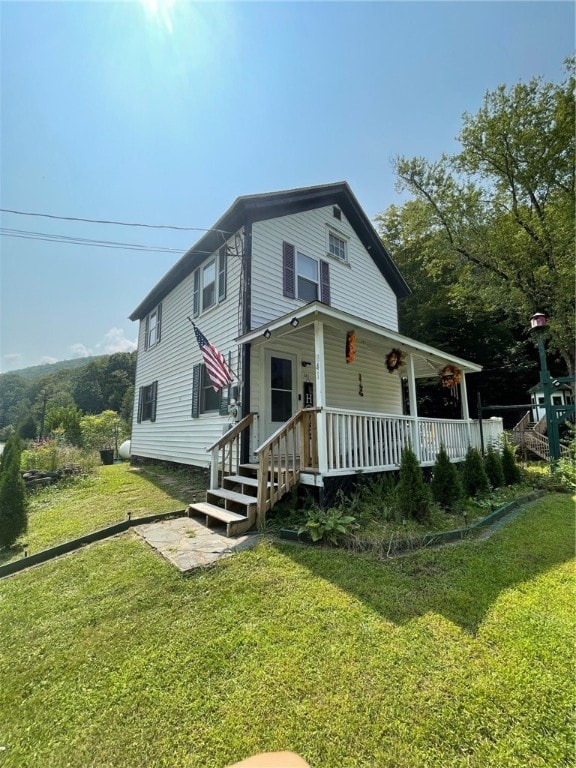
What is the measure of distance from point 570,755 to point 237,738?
66.8 inches

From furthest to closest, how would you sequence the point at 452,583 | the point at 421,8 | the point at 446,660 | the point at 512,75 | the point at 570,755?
1. the point at 512,75
2. the point at 421,8
3. the point at 452,583
4. the point at 446,660
5. the point at 570,755

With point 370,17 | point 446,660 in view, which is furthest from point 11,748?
point 370,17

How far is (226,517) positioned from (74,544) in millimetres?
2064

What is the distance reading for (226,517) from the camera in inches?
194

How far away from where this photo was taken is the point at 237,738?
1.81 meters

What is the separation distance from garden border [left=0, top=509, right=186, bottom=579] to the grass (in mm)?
264

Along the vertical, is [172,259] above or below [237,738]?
above

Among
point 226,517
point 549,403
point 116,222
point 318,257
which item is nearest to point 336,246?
point 318,257

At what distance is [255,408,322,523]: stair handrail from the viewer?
16.4 ft

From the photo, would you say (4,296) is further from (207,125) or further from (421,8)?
(421,8)

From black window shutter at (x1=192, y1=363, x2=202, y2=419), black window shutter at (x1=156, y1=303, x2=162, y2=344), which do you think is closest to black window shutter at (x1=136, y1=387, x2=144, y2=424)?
black window shutter at (x1=156, y1=303, x2=162, y2=344)

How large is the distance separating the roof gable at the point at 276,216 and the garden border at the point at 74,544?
632cm

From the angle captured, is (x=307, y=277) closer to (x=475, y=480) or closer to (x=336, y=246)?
(x=336, y=246)

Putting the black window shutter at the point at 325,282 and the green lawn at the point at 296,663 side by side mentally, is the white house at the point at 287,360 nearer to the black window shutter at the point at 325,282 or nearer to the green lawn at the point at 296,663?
the black window shutter at the point at 325,282
